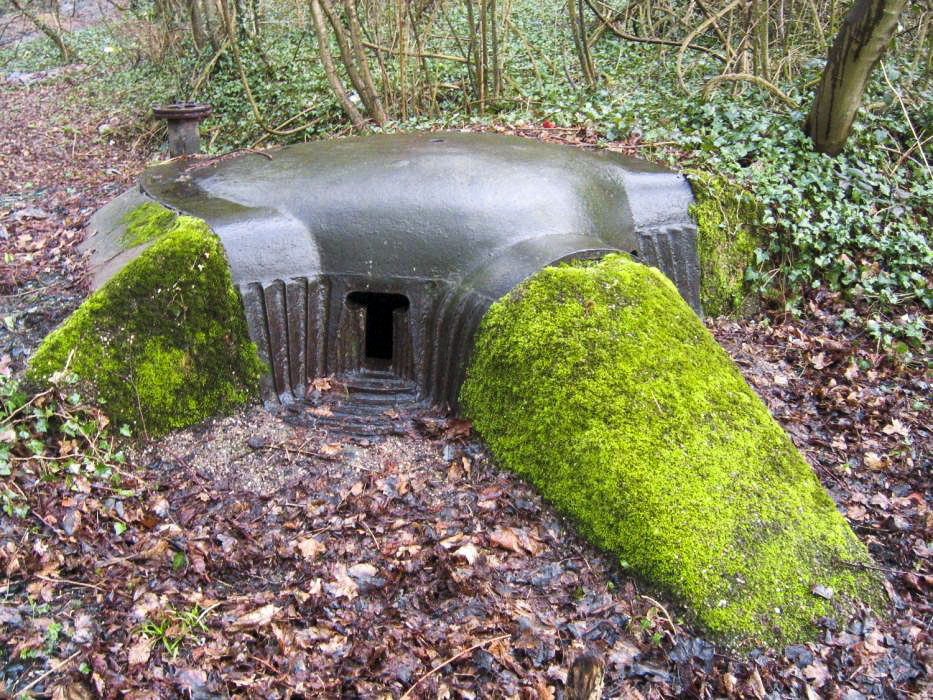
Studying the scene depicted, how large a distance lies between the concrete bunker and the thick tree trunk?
2.47 meters

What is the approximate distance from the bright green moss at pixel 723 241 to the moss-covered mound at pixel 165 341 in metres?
3.72

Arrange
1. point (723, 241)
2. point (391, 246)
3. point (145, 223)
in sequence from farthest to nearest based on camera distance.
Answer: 1. point (723, 241)
2. point (145, 223)
3. point (391, 246)

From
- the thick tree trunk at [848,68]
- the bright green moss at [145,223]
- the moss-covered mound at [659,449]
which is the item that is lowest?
the moss-covered mound at [659,449]

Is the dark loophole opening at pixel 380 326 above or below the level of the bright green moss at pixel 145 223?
below

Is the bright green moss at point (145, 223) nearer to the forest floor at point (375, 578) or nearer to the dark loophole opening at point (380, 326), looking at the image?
the forest floor at point (375, 578)

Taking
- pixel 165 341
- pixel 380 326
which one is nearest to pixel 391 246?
pixel 380 326

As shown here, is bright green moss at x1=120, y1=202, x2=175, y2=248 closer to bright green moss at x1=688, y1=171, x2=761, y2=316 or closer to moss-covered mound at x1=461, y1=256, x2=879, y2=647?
moss-covered mound at x1=461, y1=256, x2=879, y2=647

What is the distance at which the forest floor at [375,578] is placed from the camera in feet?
9.45

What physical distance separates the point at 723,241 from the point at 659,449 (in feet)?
9.82

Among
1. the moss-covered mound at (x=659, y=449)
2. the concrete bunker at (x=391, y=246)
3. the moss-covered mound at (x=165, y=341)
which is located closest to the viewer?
the moss-covered mound at (x=659, y=449)

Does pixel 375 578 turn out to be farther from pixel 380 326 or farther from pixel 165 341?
pixel 380 326

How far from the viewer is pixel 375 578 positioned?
3.39 meters

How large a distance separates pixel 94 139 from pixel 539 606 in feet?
34.1

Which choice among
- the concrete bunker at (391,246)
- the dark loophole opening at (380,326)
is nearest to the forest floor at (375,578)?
the concrete bunker at (391,246)
